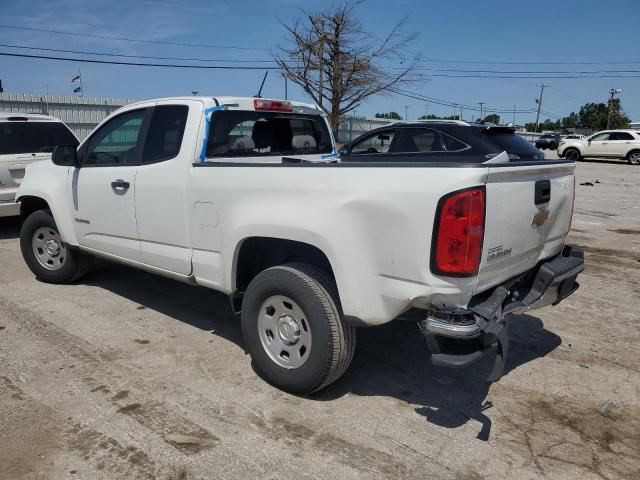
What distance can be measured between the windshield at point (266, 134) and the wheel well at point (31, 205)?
2.55 meters

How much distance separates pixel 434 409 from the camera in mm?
3373

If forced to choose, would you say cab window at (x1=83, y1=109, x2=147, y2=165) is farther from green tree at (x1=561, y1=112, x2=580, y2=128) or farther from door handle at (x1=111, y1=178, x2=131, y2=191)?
green tree at (x1=561, y1=112, x2=580, y2=128)

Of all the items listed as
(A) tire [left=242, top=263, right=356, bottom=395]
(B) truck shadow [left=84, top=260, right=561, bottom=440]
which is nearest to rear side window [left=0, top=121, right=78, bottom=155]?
(B) truck shadow [left=84, top=260, right=561, bottom=440]

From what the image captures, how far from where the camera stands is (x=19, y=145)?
7.93 meters

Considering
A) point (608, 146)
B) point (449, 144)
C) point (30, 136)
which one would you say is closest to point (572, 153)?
point (608, 146)

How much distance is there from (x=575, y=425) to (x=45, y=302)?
4.70 metres

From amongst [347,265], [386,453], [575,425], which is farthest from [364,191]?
[575,425]

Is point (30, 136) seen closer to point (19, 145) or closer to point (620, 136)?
point (19, 145)

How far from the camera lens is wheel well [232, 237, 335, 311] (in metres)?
3.43

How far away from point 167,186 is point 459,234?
2299 millimetres

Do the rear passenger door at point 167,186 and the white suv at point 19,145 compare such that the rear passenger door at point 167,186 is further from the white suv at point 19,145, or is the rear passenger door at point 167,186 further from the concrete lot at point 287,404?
the white suv at point 19,145

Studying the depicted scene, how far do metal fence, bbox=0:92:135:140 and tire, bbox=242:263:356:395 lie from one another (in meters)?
17.3

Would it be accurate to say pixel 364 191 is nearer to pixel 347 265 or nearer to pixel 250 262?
pixel 347 265

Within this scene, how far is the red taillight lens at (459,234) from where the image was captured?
2.65 metres
